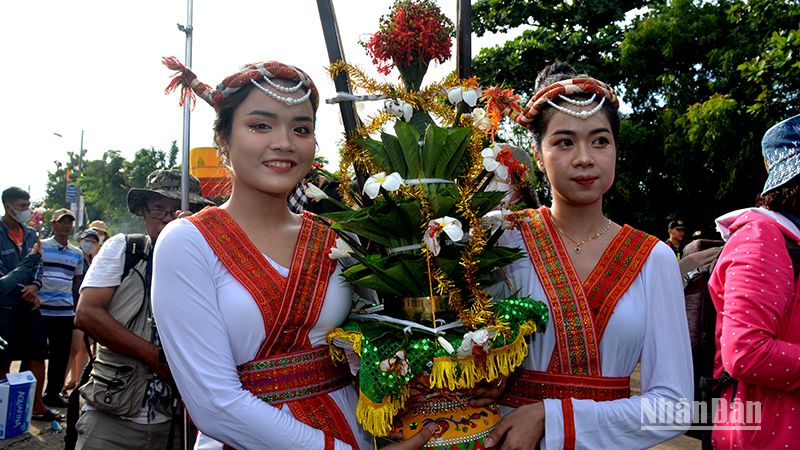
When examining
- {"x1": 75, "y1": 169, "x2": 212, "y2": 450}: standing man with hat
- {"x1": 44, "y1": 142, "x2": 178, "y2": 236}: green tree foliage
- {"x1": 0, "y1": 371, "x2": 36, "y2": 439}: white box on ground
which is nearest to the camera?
{"x1": 75, "y1": 169, "x2": 212, "y2": 450}: standing man with hat

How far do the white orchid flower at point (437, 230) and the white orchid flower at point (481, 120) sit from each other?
0.40 metres

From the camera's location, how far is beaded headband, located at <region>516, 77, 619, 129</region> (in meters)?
2.06

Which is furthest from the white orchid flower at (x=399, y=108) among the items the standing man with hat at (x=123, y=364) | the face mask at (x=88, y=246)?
the face mask at (x=88, y=246)

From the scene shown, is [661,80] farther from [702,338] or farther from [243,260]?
[243,260]

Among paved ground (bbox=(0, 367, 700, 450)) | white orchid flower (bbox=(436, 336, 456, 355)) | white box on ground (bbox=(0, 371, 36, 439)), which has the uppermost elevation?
white orchid flower (bbox=(436, 336, 456, 355))

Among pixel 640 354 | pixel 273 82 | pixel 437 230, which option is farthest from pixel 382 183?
pixel 640 354

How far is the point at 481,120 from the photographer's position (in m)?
1.98

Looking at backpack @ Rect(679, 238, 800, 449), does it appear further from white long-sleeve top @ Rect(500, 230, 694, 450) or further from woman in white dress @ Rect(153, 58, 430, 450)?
woman in white dress @ Rect(153, 58, 430, 450)

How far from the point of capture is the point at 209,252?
189 centimetres

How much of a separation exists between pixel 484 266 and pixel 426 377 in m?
0.36

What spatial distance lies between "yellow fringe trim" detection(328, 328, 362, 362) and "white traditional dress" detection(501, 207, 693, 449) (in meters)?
0.56

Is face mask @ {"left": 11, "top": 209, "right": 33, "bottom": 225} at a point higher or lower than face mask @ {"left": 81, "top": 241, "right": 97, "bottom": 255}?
higher

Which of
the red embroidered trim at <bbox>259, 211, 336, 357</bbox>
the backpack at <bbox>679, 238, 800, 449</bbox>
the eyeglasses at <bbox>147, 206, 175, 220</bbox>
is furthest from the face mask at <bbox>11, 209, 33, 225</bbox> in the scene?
the backpack at <bbox>679, 238, 800, 449</bbox>

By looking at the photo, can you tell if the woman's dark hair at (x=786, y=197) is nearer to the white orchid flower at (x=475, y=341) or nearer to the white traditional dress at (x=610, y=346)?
the white traditional dress at (x=610, y=346)
